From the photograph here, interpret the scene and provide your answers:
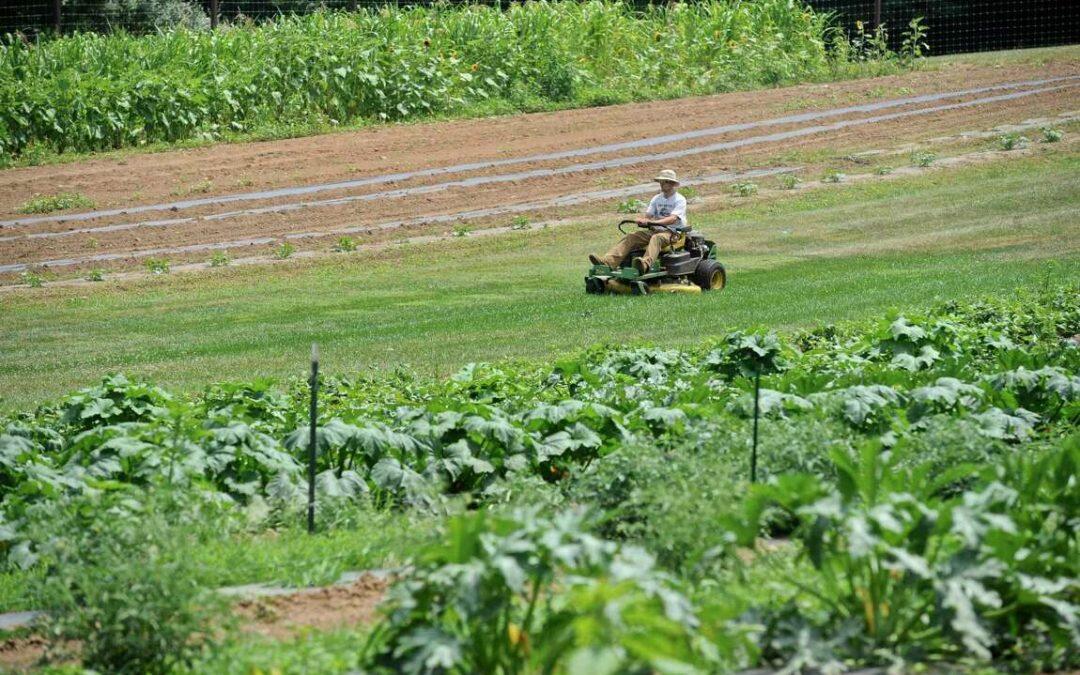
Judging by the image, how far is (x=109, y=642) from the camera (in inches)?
206

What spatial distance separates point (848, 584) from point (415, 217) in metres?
15.9

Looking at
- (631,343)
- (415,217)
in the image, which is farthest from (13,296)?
(631,343)

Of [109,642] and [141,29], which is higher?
[141,29]

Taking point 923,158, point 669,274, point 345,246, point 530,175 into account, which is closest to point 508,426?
point 669,274

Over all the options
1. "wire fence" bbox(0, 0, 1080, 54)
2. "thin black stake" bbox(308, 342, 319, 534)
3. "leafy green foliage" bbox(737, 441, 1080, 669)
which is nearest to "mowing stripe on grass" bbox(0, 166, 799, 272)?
"thin black stake" bbox(308, 342, 319, 534)

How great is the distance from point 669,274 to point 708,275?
0.43 meters

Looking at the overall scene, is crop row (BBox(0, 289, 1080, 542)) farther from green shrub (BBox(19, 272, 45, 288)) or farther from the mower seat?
green shrub (BBox(19, 272, 45, 288))

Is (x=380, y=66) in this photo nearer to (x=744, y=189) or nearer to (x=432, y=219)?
(x=432, y=219)

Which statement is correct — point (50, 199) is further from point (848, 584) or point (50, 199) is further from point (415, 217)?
point (848, 584)

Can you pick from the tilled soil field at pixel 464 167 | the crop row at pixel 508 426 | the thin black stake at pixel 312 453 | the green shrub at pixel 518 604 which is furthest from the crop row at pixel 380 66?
the green shrub at pixel 518 604

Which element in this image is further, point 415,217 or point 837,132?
point 837,132

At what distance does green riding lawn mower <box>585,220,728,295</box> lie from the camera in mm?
15641

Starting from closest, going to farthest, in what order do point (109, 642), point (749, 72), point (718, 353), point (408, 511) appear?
point (109, 642)
point (408, 511)
point (718, 353)
point (749, 72)

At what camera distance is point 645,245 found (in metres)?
15.9
